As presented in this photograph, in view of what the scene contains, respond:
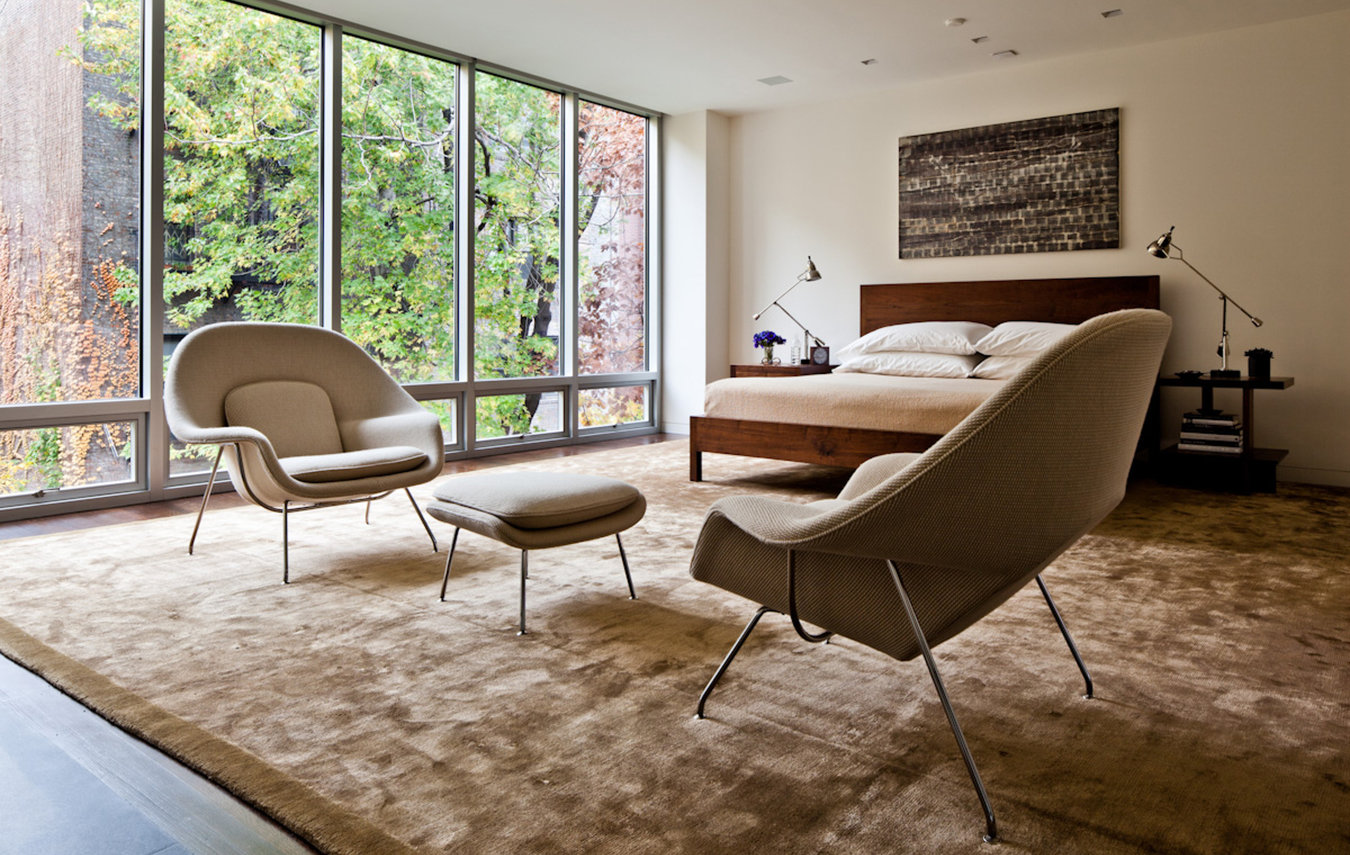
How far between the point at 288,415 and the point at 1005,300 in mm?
4439

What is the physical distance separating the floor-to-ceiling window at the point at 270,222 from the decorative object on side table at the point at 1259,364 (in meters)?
4.19

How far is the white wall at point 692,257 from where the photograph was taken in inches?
284

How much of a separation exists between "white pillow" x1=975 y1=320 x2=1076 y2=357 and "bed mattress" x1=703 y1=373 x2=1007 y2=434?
A: 0.45m

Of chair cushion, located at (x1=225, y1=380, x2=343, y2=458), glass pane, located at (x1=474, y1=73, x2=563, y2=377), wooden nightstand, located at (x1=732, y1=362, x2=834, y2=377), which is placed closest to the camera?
chair cushion, located at (x1=225, y1=380, x2=343, y2=458)

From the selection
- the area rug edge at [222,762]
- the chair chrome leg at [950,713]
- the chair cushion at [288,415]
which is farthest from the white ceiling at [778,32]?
the chair chrome leg at [950,713]

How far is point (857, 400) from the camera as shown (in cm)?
456

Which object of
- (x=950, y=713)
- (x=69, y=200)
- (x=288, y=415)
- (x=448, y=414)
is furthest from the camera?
(x=448, y=414)

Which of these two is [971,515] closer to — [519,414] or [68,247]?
[68,247]

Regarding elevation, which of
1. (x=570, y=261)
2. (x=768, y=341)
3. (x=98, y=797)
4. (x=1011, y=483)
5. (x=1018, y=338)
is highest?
(x=570, y=261)

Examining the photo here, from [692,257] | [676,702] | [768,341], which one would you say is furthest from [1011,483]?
[692,257]

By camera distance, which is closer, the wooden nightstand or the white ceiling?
the white ceiling

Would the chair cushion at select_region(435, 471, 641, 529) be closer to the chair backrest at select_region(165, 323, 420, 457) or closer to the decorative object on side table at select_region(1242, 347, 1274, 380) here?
the chair backrest at select_region(165, 323, 420, 457)

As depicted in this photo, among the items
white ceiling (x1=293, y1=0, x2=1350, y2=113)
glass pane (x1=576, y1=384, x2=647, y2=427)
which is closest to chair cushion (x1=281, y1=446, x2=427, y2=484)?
white ceiling (x1=293, y1=0, x2=1350, y2=113)

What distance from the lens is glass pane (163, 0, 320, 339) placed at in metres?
4.55
